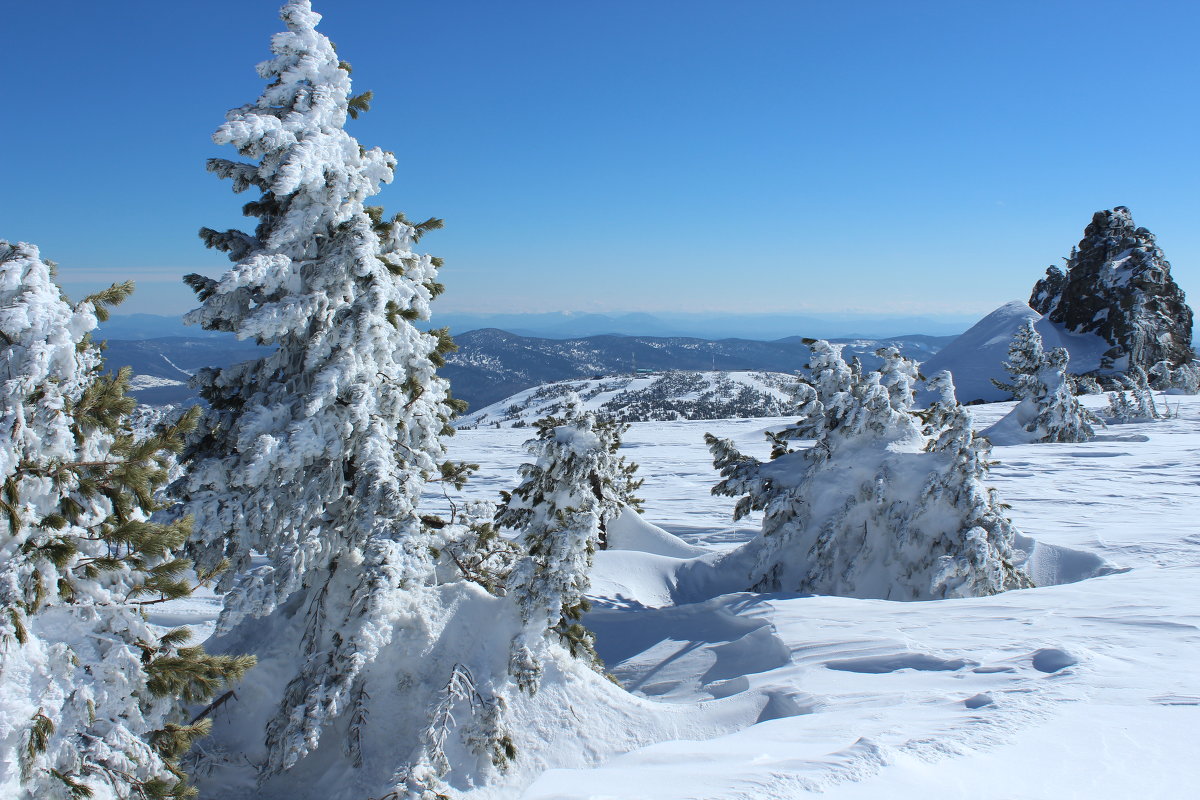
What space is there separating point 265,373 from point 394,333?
1503mm

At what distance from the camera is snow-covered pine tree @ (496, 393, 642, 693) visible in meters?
6.70

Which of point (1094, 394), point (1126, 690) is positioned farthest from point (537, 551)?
point (1094, 394)

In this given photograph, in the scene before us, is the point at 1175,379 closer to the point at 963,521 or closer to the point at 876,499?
the point at 963,521

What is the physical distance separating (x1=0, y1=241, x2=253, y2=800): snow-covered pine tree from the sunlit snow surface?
3.06 m

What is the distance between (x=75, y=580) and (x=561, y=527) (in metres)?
4.09

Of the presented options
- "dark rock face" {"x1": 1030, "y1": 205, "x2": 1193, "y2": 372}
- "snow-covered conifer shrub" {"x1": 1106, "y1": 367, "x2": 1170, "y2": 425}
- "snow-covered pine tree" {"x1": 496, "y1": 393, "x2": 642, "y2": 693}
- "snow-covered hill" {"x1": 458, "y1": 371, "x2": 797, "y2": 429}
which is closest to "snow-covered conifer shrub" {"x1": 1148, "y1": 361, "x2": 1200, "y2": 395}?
"dark rock face" {"x1": 1030, "y1": 205, "x2": 1193, "y2": 372}

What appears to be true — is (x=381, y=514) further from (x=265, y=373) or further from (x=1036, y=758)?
(x=1036, y=758)

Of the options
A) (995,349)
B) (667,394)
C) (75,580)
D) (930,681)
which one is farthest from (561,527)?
(667,394)

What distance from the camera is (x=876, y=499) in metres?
11.5

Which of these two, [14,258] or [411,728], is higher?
[14,258]

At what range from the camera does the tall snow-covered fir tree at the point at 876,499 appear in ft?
36.0

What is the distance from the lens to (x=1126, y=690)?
21.3ft

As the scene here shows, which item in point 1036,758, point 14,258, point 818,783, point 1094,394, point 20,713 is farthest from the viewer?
point 1094,394

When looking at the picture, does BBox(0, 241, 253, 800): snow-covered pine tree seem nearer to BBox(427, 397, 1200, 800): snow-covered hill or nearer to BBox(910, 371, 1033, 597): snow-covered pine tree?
BBox(427, 397, 1200, 800): snow-covered hill
